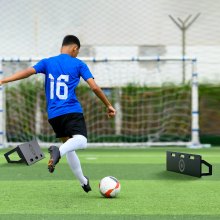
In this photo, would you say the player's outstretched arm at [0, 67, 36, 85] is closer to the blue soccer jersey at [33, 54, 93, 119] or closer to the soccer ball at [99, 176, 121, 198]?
the blue soccer jersey at [33, 54, 93, 119]

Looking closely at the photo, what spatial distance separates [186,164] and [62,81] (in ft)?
7.35

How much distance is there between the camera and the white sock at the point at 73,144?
5.39 meters

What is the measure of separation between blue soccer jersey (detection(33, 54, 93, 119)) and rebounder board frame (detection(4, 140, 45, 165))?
2952 mm

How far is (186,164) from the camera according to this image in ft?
23.8

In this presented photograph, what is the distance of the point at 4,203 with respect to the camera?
518 cm

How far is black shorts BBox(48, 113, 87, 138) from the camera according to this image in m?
5.57

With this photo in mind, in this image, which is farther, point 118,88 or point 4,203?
point 118,88

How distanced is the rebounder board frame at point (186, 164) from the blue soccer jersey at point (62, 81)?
5.86 ft

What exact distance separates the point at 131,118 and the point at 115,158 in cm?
430

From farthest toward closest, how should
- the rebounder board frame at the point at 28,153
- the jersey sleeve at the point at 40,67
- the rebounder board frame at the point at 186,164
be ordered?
the rebounder board frame at the point at 28,153 < the rebounder board frame at the point at 186,164 < the jersey sleeve at the point at 40,67

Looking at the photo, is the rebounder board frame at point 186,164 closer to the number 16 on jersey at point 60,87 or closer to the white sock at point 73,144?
the white sock at point 73,144

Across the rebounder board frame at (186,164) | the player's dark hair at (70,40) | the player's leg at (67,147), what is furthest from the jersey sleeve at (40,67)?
the rebounder board frame at (186,164)
